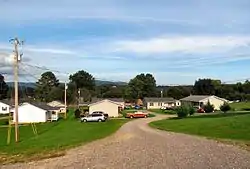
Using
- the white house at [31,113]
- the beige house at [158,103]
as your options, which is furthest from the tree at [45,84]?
the white house at [31,113]

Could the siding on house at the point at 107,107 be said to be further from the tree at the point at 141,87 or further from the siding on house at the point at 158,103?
the tree at the point at 141,87

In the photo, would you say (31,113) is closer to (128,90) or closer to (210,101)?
(210,101)

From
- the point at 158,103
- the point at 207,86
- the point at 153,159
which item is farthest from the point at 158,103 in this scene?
the point at 153,159

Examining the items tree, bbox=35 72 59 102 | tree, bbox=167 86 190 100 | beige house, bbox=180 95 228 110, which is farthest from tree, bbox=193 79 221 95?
tree, bbox=35 72 59 102

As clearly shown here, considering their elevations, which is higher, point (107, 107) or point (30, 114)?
point (107, 107)

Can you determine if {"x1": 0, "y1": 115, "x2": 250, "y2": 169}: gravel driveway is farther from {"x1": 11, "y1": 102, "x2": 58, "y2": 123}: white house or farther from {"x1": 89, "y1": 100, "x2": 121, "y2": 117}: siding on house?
{"x1": 89, "y1": 100, "x2": 121, "y2": 117}: siding on house

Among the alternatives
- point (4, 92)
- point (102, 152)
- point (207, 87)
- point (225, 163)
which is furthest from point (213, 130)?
point (4, 92)

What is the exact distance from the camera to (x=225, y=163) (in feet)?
62.9

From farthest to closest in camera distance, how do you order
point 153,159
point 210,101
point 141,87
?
point 141,87 → point 210,101 → point 153,159

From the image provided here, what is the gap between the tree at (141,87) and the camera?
16050cm

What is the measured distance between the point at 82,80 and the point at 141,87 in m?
33.6

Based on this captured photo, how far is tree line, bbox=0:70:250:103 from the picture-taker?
14900cm

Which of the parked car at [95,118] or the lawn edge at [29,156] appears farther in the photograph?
the parked car at [95,118]

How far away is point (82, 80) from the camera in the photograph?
18388 centimetres
